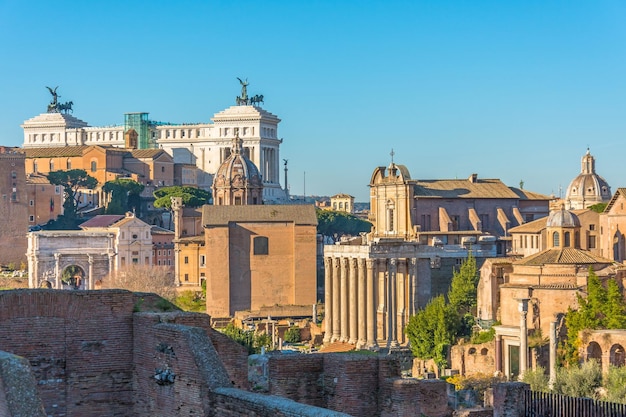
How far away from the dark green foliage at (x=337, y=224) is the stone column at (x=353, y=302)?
3261 cm

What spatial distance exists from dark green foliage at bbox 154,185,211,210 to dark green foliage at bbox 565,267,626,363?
167 ft

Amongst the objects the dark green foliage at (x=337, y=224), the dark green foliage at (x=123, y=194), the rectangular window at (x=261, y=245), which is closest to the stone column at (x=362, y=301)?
the rectangular window at (x=261, y=245)

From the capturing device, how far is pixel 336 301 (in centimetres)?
5272

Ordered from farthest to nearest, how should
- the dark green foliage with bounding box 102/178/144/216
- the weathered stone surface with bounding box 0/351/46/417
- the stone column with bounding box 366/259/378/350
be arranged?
the dark green foliage with bounding box 102/178/144/216, the stone column with bounding box 366/259/378/350, the weathered stone surface with bounding box 0/351/46/417

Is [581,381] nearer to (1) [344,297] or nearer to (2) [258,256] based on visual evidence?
(1) [344,297]

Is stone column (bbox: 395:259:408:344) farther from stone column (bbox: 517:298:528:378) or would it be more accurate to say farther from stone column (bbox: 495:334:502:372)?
stone column (bbox: 517:298:528:378)

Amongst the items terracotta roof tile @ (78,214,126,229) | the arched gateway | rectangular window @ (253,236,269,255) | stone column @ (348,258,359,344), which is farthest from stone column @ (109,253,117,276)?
stone column @ (348,258,359,344)

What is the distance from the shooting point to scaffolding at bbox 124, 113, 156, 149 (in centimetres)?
11706

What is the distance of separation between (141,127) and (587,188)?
53113 mm

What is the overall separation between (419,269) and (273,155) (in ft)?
196

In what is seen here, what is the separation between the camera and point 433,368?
40.8 m

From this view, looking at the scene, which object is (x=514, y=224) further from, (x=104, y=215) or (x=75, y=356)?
(x=75, y=356)

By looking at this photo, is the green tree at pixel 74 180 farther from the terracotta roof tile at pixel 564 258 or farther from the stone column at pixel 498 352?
the stone column at pixel 498 352

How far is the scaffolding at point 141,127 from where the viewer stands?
117 m
